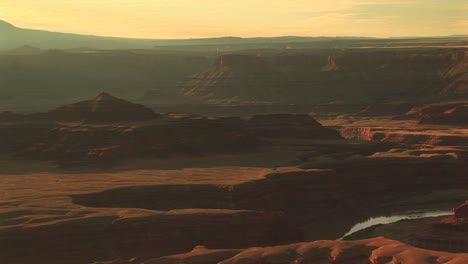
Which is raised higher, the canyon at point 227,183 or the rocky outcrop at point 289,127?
the rocky outcrop at point 289,127

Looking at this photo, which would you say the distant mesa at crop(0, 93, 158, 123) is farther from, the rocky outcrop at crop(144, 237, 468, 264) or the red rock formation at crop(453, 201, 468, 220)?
the rocky outcrop at crop(144, 237, 468, 264)

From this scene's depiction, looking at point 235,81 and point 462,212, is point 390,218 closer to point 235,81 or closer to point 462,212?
point 462,212

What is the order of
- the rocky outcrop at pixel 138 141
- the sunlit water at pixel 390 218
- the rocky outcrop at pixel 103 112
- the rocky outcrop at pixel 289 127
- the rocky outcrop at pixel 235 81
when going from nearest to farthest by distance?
1. the sunlit water at pixel 390 218
2. the rocky outcrop at pixel 138 141
3. the rocky outcrop at pixel 103 112
4. the rocky outcrop at pixel 289 127
5. the rocky outcrop at pixel 235 81

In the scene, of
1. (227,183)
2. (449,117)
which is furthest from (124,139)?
(449,117)

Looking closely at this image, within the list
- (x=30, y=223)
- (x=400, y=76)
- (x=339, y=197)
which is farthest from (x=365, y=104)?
(x=30, y=223)

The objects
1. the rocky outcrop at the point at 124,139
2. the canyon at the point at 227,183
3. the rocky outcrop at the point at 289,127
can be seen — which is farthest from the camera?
the rocky outcrop at the point at 289,127

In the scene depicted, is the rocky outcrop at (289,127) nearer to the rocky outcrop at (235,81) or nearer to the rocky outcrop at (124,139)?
the rocky outcrop at (124,139)

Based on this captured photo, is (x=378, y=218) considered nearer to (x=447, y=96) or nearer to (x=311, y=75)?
(x=447, y=96)

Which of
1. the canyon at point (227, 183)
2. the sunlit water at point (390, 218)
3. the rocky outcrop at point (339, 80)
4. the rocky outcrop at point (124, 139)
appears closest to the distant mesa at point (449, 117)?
the canyon at point (227, 183)

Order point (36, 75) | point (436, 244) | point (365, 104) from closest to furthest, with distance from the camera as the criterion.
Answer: point (436, 244)
point (365, 104)
point (36, 75)
